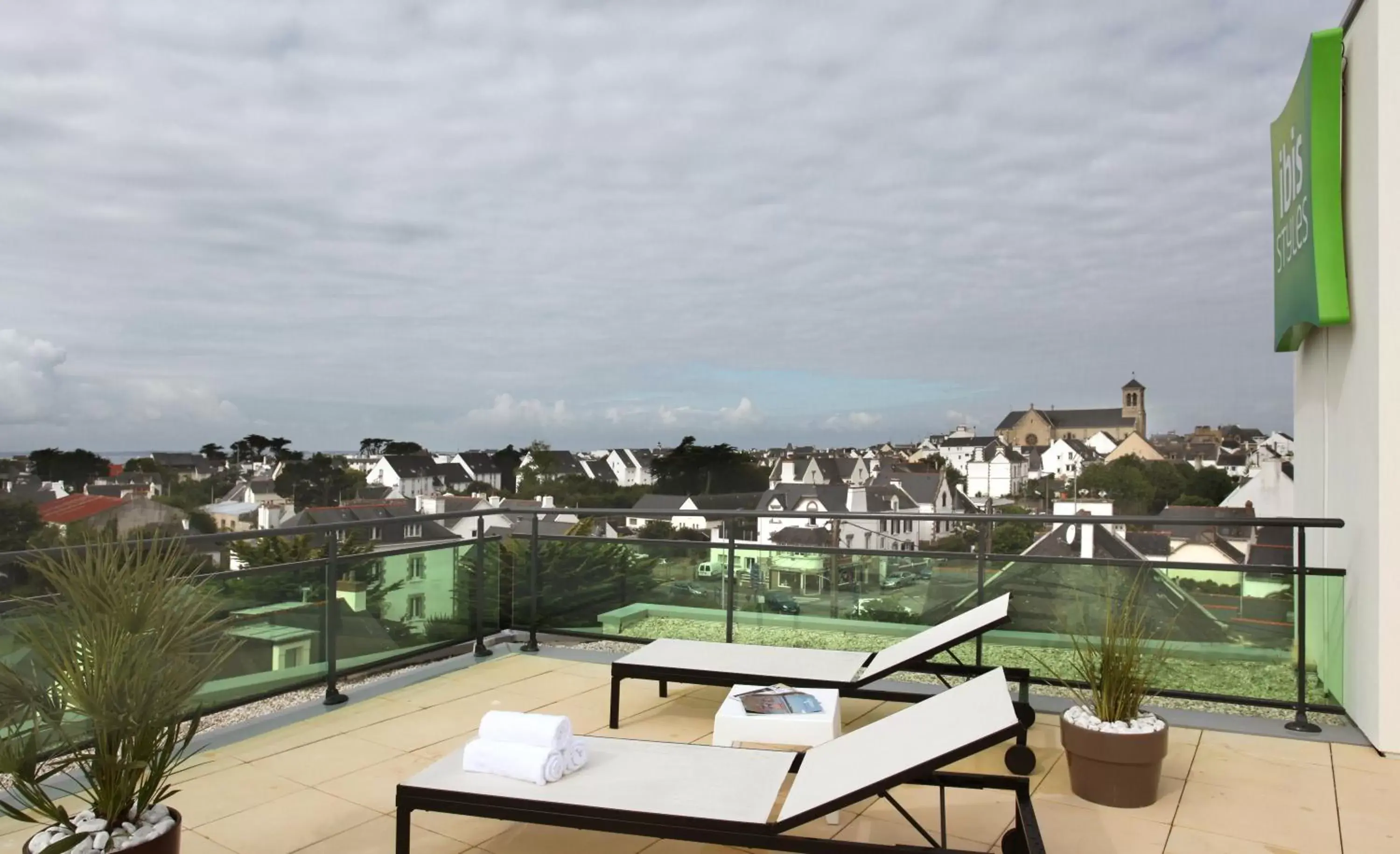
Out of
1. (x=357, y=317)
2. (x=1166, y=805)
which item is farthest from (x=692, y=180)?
(x=357, y=317)

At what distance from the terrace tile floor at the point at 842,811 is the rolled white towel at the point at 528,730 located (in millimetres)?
472

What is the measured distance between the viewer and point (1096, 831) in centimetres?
326

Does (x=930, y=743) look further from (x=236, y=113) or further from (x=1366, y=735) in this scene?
(x=236, y=113)

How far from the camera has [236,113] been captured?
23.0m

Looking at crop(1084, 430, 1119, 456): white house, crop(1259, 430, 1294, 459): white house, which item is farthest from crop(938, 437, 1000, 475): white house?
crop(1259, 430, 1294, 459): white house

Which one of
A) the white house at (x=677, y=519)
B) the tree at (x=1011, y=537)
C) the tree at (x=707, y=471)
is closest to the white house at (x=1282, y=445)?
the tree at (x=1011, y=537)

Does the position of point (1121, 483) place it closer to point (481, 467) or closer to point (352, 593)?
point (481, 467)

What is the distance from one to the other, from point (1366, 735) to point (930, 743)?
311 cm

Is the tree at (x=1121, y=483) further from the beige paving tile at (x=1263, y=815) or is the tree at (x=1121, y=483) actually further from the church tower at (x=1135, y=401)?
the beige paving tile at (x=1263, y=815)

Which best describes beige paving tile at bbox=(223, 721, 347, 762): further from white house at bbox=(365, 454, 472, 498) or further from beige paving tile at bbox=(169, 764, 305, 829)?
white house at bbox=(365, 454, 472, 498)

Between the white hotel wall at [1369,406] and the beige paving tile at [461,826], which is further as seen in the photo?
the white hotel wall at [1369,406]

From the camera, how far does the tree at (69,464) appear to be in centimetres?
2106

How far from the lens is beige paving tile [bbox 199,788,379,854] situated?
319 centimetres

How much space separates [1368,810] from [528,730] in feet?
10.9
